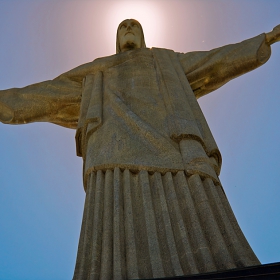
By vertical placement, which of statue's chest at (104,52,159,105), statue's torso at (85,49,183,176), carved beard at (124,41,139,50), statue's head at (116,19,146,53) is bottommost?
statue's torso at (85,49,183,176)

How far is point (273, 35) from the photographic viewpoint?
8344 mm

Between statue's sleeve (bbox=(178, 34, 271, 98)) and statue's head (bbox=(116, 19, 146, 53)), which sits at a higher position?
statue's head (bbox=(116, 19, 146, 53))

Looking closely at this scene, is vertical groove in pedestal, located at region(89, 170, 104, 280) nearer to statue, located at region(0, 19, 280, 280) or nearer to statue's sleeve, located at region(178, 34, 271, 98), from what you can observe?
statue, located at region(0, 19, 280, 280)

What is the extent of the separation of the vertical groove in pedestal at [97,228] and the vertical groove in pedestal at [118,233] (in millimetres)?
163

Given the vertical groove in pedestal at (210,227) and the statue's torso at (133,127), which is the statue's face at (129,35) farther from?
the vertical groove in pedestal at (210,227)

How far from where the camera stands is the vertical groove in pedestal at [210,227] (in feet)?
14.2

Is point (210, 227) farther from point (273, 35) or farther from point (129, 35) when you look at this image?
point (129, 35)

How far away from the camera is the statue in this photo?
4.48 m

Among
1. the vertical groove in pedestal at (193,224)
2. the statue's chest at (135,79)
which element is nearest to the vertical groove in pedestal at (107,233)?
the vertical groove in pedestal at (193,224)

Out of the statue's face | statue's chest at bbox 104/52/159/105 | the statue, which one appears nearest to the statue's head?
the statue's face

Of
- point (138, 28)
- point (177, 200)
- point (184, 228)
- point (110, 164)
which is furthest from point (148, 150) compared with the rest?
point (138, 28)

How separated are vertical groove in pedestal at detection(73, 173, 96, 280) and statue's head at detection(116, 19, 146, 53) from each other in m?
4.86

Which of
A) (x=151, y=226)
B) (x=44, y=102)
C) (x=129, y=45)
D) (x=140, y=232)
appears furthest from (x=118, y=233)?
(x=129, y=45)

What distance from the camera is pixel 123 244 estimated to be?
4.64 metres
